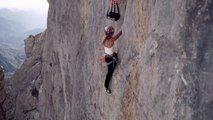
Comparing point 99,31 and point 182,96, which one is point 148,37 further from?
point 99,31

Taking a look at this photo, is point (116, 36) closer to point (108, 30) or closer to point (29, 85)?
point (108, 30)

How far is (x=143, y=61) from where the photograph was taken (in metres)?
11.8

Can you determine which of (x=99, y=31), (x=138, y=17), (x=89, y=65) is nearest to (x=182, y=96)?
(x=138, y=17)

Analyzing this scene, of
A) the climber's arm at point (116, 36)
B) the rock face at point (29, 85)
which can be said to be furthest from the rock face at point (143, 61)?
the rock face at point (29, 85)

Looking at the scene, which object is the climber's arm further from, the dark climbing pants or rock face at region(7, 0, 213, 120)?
the dark climbing pants

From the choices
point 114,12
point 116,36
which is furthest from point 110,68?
point 114,12

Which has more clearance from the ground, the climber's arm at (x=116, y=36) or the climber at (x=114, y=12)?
the climber at (x=114, y=12)

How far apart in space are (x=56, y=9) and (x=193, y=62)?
17274mm

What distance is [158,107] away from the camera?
34.8 ft

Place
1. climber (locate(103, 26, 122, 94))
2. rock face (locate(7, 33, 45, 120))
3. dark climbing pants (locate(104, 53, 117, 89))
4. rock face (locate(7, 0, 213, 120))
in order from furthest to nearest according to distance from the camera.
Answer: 1. rock face (locate(7, 33, 45, 120))
2. dark climbing pants (locate(104, 53, 117, 89))
3. climber (locate(103, 26, 122, 94))
4. rock face (locate(7, 0, 213, 120))

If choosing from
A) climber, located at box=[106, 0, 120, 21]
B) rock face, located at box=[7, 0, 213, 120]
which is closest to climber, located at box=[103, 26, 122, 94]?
rock face, located at box=[7, 0, 213, 120]

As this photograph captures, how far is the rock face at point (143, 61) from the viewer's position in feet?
29.9

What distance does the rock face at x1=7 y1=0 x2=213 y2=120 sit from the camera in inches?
359

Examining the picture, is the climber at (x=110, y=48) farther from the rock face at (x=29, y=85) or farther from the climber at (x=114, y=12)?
the rock face at (x=29, y=85)
